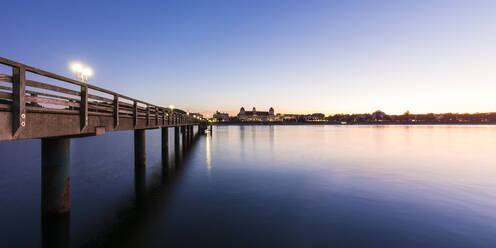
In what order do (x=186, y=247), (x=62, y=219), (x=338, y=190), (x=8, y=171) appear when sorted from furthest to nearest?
1. (x=8, y=171)
2. (x=338, y=190)
3. (x=62, y=219)
4. (x=186, y=247)

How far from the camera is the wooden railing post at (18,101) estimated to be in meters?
5.84

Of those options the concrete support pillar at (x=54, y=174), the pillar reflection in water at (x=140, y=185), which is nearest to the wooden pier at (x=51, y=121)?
the concrete support pillar at (x=54, y=174)

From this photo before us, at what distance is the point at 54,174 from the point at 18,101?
14.1 feet

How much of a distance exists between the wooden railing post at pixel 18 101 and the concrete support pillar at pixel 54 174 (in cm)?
311

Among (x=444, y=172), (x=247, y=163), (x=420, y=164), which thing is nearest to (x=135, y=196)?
(x=247, y=163)

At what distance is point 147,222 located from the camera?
33.4 ft

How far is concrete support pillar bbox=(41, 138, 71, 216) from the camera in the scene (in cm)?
881

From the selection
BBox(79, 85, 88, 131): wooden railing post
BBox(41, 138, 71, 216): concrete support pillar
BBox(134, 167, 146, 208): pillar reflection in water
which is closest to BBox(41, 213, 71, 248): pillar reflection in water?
BBox(41, 138, 71, 216): concrete support pillar

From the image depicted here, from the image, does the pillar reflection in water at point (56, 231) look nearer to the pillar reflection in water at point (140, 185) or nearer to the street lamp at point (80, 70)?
the pillar reflection in water at point (140, 185)

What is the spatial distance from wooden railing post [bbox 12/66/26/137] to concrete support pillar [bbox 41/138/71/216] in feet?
10.2

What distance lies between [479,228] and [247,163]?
18.1 meters

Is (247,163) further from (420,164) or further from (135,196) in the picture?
(420,164)

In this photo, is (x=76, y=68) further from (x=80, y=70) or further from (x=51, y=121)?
(x=51, y=121)

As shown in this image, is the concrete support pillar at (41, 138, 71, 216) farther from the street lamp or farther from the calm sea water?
the street lamp
